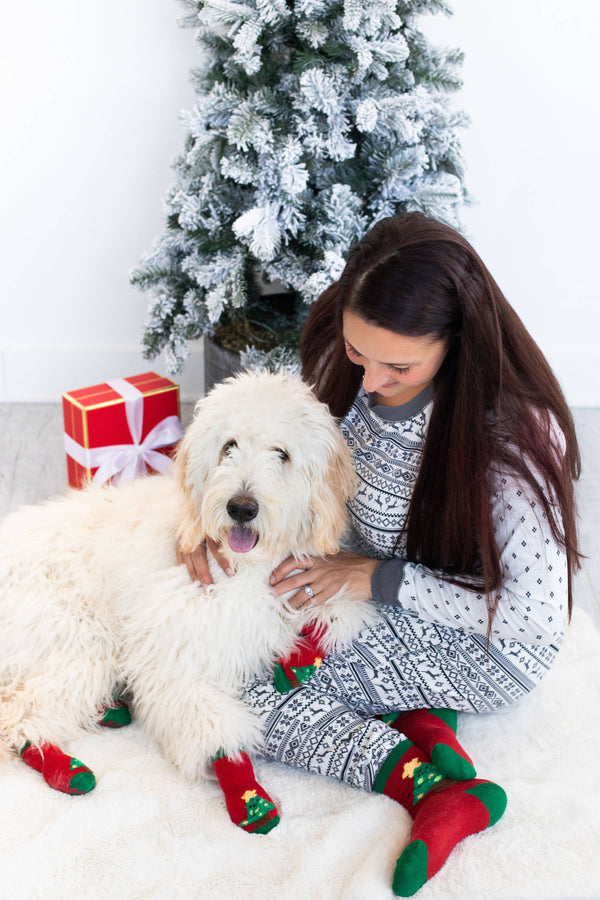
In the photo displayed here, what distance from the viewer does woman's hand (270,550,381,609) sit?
158 centimetres

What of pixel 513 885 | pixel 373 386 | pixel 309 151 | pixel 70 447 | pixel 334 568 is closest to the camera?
pixel 513 885

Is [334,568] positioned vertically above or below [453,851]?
above

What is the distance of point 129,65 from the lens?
2.84 meters

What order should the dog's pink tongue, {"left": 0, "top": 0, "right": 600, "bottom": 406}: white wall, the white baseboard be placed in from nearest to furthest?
the dog's pink tongue < {"left": 0, "top": 0, "right": 600, "bottom": 406}: white wall < the white baseboard

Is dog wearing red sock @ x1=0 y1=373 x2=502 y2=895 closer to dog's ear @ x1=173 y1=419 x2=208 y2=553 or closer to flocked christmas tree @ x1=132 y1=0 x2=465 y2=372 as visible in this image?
dog's ear @ x1=173 y1=419 x2=208 y2=553

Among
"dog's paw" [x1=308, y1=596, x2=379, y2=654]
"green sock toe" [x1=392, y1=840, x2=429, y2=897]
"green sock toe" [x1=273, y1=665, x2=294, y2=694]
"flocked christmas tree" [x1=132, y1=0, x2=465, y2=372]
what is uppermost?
"flocked christmas tree" [x1=132, y1=0, x2=465, y2=372]

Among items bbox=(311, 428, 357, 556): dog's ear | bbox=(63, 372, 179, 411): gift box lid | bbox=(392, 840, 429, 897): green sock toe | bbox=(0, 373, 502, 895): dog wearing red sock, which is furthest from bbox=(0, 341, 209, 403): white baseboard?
bbox=(392, 840, 429, 897): green sock toe

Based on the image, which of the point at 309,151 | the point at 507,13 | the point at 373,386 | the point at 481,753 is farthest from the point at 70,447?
the point at 507,13

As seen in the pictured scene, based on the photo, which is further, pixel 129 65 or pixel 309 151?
pixel 129 65

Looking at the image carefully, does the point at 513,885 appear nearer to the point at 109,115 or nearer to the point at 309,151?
the point at 309,151

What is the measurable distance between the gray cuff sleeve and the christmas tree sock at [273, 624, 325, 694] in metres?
0.14

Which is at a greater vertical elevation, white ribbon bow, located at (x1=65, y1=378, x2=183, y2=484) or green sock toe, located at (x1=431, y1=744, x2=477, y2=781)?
white ribbon bow, located at (x1=65, y1=378, x2=183, y2=484)

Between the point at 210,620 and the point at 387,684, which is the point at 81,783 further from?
the point at 387,684

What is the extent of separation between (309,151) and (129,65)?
1.02m
